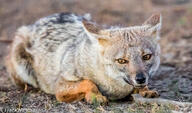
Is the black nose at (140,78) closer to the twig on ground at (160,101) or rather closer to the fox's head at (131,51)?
the fox's head at (131,51)

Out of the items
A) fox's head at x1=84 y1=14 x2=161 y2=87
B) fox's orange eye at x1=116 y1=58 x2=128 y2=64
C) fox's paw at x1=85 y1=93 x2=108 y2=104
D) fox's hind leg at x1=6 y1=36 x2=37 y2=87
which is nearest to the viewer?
fox's head at x1=84 y1=14 x2=161 y2=87

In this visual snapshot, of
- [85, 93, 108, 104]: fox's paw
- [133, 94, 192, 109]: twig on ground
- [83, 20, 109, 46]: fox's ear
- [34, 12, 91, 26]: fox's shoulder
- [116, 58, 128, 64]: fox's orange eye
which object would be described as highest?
[34, 12, 91, 26]: fox's shoulder

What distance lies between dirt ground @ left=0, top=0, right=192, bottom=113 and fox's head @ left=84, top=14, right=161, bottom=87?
1.74 feet

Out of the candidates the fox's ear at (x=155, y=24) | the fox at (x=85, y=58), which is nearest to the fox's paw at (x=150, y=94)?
the fox at (x=85, y=58)

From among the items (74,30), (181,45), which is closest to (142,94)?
(74,30)

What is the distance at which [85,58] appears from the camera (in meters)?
7.35

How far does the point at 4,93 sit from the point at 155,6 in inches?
334

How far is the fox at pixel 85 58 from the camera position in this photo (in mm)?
6574

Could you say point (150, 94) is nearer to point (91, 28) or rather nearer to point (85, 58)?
point (85, 58)

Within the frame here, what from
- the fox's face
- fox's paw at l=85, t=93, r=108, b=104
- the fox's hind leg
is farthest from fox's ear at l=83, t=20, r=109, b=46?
the fox's hind leg

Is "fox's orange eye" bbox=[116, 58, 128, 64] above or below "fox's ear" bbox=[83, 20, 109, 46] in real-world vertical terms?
below

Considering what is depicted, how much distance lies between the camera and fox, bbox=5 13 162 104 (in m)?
6.57

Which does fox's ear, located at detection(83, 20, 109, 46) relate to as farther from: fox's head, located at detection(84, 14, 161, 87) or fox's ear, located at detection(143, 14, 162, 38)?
fox's ear, located at detection(143, 14, 162, 38)

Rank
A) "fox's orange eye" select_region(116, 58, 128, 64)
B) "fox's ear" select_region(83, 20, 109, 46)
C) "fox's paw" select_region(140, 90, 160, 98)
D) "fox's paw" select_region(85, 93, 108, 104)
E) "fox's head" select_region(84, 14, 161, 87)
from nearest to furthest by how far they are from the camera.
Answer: "fox's head" select_region(84, 14, 161, 87)
"fox's orange eye" select_region(116, 58, 128, 64)
"fox's paw" select_region(85, 93, 108, 104)
"fox's ear" select_region(83, 20, 109, 46)
"fox's paw" select_region(140, 90, 160, 98)
